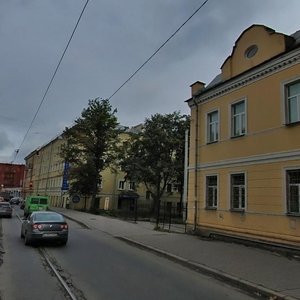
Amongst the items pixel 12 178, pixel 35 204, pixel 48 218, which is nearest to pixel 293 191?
pixel 48 218

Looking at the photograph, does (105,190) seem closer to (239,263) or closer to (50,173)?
(50,173)

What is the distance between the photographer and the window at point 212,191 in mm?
21203

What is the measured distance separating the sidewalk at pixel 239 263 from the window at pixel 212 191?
315 centimetres

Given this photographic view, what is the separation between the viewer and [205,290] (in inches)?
362

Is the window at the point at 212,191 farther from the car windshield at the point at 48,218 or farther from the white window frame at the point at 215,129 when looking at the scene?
the car windshield at the point at 48,218

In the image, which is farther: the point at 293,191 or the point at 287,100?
the point at 287,100

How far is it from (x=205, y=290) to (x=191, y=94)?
1637 cm

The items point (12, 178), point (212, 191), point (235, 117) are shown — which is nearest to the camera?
point (235, 117)

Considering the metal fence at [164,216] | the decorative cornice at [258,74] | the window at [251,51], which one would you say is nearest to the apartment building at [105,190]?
the metal fence at [164,216]

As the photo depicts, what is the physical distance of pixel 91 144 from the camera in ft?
172

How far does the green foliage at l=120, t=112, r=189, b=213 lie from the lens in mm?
50688

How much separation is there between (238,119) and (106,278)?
12.2 metres

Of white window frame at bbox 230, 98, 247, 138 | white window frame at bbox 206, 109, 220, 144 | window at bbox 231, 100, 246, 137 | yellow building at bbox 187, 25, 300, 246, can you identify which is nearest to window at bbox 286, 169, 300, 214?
yellow building at bbox 187, 25, 300, 246

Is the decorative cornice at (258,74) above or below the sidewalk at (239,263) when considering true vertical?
above
